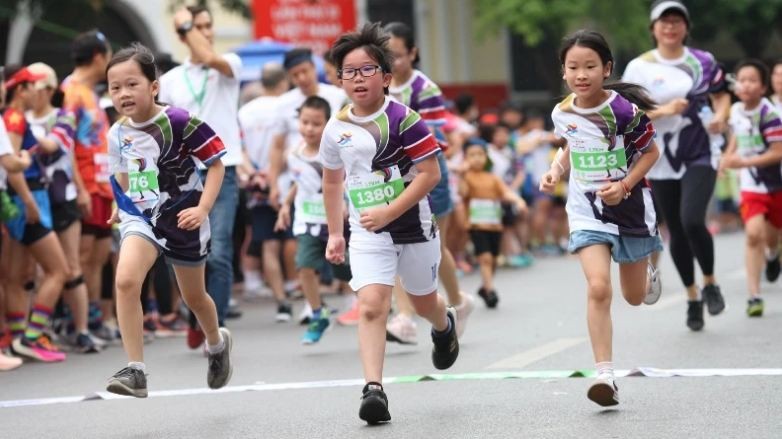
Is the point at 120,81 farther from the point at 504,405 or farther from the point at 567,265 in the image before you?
the point at 567,265

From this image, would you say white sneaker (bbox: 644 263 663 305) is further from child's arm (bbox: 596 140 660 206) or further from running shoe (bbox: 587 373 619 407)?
running shoe (bbox: 587 373 619 407)

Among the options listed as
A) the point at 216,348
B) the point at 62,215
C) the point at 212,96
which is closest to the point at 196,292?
the point at 216,348

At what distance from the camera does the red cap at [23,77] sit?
11.1 metres

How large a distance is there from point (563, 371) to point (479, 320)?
3.49 meters

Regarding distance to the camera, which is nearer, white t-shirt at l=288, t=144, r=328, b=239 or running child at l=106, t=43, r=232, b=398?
running child at l=106, t=43, r=232, b=398

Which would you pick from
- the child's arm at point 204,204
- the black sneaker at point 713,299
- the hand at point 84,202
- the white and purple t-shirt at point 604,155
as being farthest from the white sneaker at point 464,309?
the hand at point 84,202

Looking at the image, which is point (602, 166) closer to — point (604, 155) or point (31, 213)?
point (604, 155)

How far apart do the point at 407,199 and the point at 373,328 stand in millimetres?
637

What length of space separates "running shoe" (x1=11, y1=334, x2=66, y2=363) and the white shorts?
Result: 367 centimetres

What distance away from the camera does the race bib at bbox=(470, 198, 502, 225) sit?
1512 cm

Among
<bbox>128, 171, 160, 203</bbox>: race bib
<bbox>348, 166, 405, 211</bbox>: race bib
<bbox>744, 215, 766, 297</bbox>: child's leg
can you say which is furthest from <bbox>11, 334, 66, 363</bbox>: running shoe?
<bbox>744, 215, 766, 297</bbox>: child's leg

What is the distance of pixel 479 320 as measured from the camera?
12.6 meters

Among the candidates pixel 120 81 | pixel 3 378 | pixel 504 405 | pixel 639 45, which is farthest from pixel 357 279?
pixel 639 45

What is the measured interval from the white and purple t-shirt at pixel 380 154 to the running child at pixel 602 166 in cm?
64
